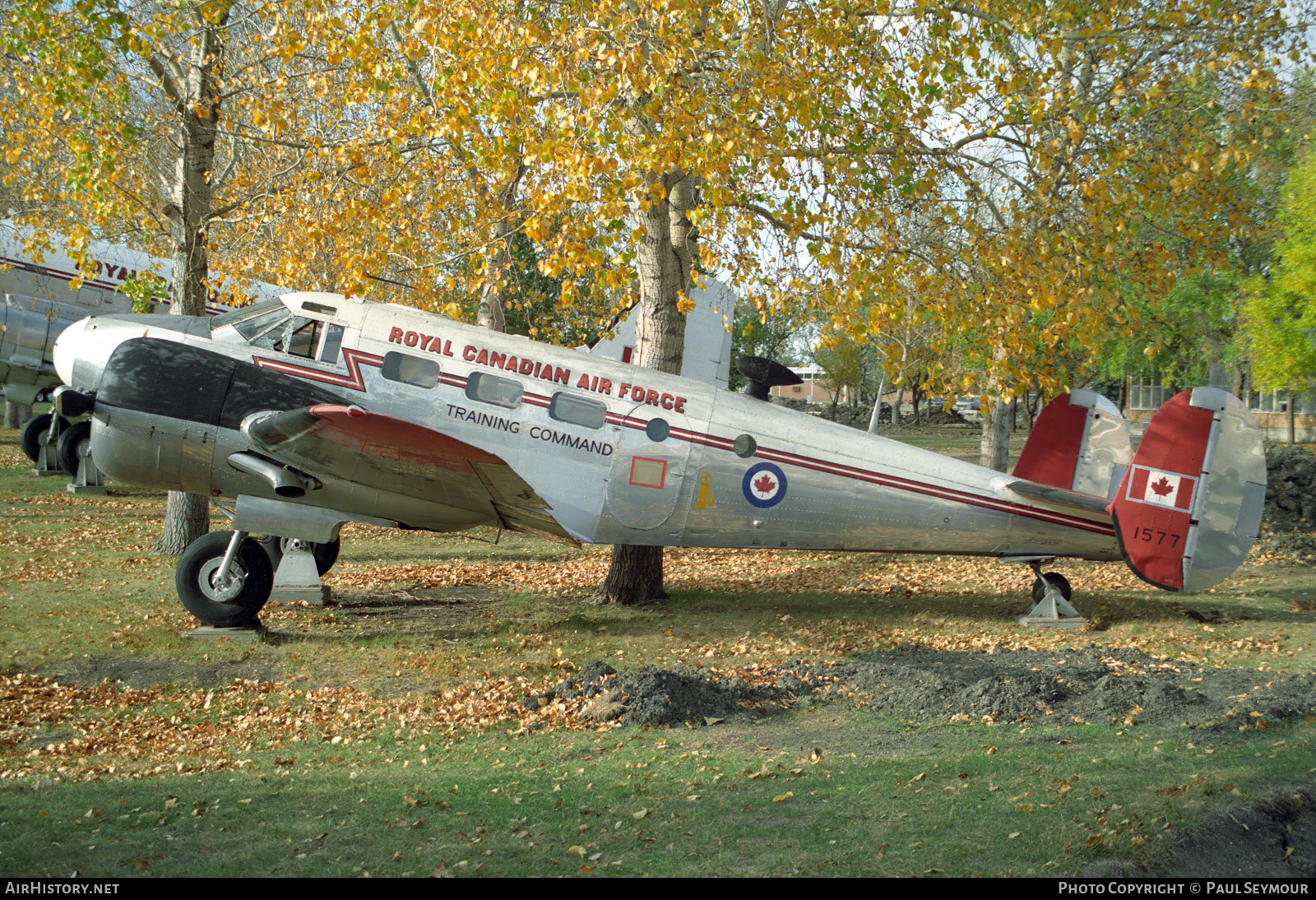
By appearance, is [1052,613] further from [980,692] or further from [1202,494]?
[980,692]

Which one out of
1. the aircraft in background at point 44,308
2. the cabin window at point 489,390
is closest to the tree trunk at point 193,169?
the cabin window at point 489,390

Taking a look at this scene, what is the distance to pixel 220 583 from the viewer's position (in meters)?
9.60

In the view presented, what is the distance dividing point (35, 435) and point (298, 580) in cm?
1393

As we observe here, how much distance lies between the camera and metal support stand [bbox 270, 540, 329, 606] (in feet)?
36.2

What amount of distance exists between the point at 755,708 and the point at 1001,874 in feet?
11.0

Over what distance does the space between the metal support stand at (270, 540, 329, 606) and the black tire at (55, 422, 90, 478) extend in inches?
424

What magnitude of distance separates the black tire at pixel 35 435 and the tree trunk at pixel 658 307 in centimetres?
1601

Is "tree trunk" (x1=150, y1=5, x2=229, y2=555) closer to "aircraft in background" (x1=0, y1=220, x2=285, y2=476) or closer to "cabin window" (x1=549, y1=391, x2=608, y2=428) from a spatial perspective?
"cabin window" (x1=549, y1=391, x2=608, y2=428)

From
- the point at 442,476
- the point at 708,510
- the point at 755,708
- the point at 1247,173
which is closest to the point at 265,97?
the point at 442,476

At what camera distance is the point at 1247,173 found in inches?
891

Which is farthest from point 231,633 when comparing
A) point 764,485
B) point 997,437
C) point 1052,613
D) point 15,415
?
point 15,415

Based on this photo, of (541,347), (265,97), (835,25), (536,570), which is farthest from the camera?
(536,570)

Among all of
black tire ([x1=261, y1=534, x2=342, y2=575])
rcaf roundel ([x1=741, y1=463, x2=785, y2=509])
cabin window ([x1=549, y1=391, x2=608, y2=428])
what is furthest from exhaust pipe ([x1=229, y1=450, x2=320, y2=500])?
rcaf roundel ([x1=741, y1=463, x2=785, y2=509])
